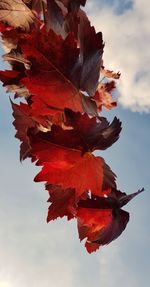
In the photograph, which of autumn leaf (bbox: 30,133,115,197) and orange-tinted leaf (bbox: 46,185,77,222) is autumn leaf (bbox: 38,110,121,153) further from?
orange-tinted leaf (bbox: 46,185,77,222)

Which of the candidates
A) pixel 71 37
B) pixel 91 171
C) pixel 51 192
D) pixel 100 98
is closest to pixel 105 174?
pixel 91 171

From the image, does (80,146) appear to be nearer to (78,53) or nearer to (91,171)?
(91,171)

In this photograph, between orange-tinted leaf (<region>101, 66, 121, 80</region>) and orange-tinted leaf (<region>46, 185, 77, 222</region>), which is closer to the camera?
orange-tinted leaf (<region>46, 185, 77, 222</region>)

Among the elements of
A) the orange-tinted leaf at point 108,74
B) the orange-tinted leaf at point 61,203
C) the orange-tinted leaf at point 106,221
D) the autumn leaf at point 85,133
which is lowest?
the orange-tinted leaf at point 106,221

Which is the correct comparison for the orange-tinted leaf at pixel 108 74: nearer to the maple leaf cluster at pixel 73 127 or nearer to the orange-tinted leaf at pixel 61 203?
the maple leaf cluster at pixel 73 127

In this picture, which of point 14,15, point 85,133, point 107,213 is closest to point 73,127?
point 85,133

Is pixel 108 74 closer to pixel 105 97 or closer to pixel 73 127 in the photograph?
pixel 105 97

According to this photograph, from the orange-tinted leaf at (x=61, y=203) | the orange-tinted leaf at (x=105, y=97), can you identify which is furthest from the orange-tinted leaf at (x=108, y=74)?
the orange-tinted leaf at (x=61, y=203)

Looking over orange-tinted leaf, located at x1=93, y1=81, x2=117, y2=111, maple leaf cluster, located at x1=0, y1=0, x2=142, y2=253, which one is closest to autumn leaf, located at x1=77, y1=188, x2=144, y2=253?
maple leaf cluster, located at x1=0, y1=0, x2=142, y2=253
